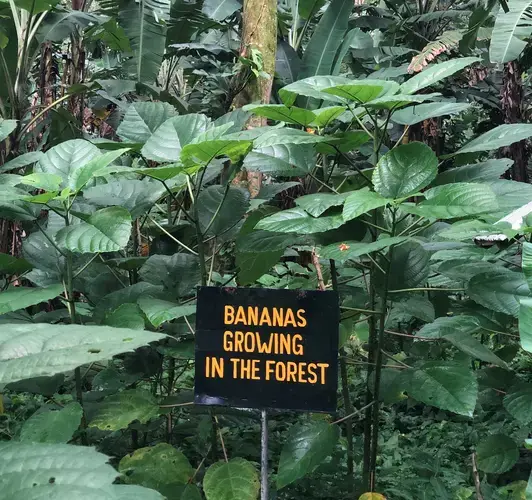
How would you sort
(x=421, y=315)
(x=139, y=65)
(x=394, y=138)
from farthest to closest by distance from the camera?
(x=394, y=138) < (x=139, y=65) < (x=421, y=315)

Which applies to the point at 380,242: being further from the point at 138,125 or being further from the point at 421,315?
the point at 138,125

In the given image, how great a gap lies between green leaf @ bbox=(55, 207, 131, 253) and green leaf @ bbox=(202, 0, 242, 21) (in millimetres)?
2712

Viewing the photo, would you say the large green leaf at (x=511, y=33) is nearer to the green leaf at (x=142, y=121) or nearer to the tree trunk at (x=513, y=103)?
the tree trunk at (x=513, y=103)

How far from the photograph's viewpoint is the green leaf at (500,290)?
52.0 inches

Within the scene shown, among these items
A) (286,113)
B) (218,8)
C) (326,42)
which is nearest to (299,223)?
(286,113)

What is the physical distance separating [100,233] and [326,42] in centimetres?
228

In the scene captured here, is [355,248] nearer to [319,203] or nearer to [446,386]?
[319,203]

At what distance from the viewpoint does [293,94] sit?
1.31 meters

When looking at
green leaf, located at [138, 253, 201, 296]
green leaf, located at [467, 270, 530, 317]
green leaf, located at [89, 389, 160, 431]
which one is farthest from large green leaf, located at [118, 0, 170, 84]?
green leaf, located at [467, 270, 530, 317]

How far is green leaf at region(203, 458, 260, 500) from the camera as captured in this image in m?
1.34

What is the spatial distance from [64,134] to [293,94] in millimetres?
2017

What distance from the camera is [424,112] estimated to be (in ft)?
4.98

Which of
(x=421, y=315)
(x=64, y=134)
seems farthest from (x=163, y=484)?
(x=64, y=134)

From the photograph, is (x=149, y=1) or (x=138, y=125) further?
(x=149, y=1)
